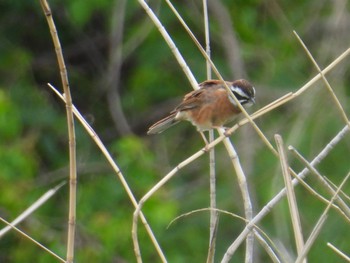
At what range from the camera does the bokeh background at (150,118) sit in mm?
6879

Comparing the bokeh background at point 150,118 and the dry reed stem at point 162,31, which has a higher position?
the dry reed stem at point 162,31

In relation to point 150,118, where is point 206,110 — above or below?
above

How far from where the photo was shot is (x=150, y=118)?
8312mm

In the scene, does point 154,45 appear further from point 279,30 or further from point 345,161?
point 345,161

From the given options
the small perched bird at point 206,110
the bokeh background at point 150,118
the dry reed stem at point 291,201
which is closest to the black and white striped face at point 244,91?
the small perched bird at point 206,110

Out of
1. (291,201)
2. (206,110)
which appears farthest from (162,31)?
(206,110)

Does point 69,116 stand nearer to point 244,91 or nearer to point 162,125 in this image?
point 244,91

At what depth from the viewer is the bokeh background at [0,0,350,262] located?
6.88m

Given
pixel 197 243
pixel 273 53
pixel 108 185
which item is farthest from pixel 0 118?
pixel 273 53

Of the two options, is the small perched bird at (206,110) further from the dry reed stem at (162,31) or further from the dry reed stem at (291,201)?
the dry reed stem at (291,201)

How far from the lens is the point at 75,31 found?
8516mm

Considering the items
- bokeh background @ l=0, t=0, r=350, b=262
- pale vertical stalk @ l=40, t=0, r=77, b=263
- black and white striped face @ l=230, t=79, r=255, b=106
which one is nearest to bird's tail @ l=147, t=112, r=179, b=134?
black and white striped face @ l=230, t=79, r=255, b=106

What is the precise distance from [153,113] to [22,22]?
1.30 meters

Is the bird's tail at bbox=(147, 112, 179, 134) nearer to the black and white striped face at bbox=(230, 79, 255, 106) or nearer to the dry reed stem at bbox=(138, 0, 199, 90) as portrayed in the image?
the black and white striped face at bbox=(230, 79, 255, 106)
